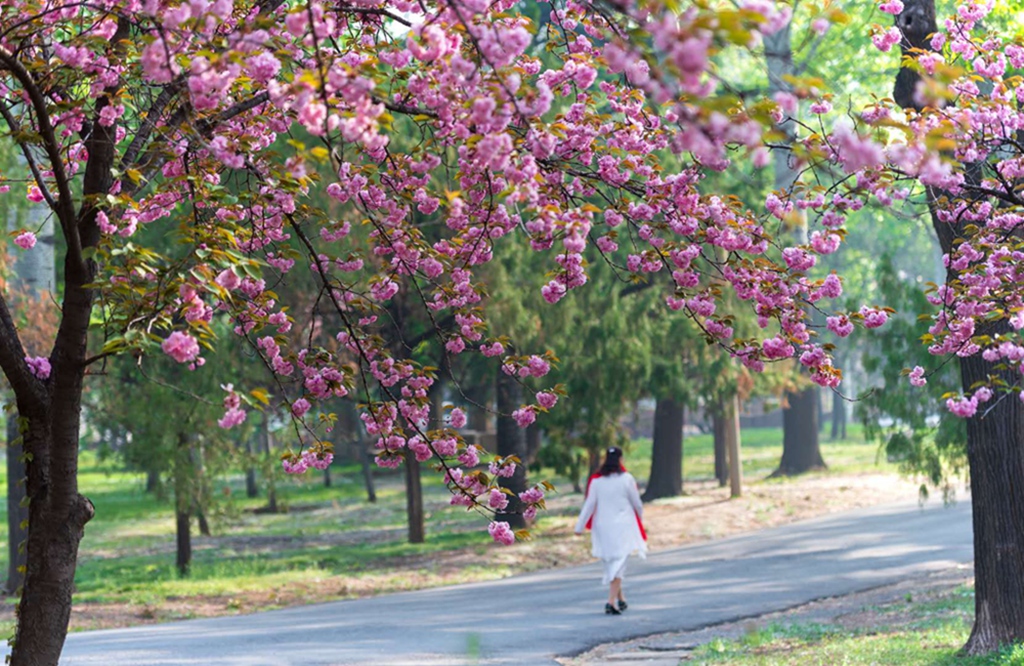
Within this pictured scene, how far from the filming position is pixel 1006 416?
30.5ft

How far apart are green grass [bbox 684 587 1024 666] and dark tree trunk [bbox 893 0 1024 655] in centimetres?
31

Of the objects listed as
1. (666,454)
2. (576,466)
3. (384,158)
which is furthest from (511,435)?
(384,158)

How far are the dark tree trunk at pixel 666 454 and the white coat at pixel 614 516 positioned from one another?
13.8 m

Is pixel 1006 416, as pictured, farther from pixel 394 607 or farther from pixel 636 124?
pixel 394 607

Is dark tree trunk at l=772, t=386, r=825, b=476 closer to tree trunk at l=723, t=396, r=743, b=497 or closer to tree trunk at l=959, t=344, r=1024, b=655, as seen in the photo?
tree trunk at l=723, t=396, r=743, b=497

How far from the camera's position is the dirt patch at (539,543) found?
14797 mm

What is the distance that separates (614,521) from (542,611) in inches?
47.6

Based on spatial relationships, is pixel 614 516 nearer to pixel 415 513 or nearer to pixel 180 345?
pixel 415 513

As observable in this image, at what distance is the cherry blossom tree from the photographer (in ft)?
14.6

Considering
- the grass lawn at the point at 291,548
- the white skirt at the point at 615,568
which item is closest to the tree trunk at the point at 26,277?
the grass lawn at the point at 291,548

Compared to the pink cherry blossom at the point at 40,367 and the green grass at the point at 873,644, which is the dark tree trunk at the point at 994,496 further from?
the pink cherry blossom at the point at 40,367

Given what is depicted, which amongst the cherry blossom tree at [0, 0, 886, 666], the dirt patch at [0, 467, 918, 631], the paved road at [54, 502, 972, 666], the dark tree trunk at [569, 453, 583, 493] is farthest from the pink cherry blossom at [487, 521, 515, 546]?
the dark tree trunk at [569, 453, 583, 493]

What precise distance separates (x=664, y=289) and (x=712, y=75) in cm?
1842

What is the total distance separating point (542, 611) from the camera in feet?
42.7
